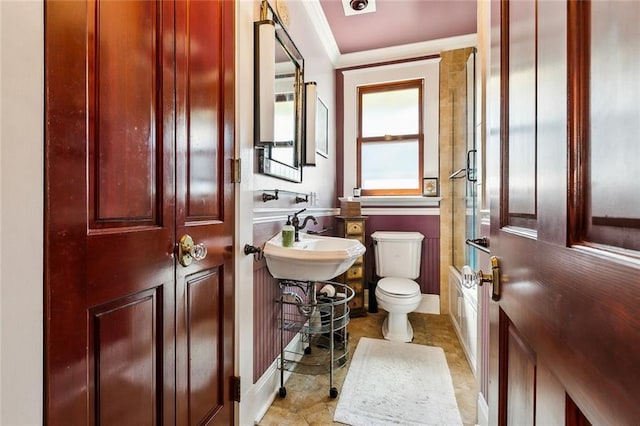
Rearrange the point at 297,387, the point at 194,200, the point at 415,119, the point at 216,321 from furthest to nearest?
the point at 415,119
the point at 297,387
the point at 216,321
the point at 194,200

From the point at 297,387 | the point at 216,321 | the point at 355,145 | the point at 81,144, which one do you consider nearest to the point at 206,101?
the point at 81,144

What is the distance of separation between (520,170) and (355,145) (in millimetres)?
2614

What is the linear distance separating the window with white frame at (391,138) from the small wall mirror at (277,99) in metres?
1.21

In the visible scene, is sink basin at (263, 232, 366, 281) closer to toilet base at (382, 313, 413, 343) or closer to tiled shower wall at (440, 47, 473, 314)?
toilet base at (382, 313, 413, 343)

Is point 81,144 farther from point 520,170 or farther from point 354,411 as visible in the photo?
point 354,411

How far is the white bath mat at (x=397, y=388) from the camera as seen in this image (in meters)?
1.47

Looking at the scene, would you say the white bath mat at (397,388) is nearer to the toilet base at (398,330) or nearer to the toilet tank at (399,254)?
the toilet base at (398,330)

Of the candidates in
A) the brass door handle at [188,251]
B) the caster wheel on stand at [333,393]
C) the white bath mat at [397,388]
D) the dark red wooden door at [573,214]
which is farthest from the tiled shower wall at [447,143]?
the brass door handle at [188,251]

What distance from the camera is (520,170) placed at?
61 cm

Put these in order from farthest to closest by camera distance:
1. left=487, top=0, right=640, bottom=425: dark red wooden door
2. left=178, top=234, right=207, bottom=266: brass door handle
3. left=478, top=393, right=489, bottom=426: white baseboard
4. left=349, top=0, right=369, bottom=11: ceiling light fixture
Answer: left=349, top=0, right=369, bottom=11: ceiling light fixture < left=478, top=393, right=489, bottom=426: white baseboard < left=178, top=234, right=207, bottom=266: brass door handle < left=487, top=0, right=640, bottom=425: dark red wooden door

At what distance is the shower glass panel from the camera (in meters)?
2.18

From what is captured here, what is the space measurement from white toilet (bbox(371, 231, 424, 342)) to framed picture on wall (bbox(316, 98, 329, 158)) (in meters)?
0.94

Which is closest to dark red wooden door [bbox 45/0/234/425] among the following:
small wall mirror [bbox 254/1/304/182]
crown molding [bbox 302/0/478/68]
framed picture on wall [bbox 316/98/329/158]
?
small wall mirror [bbox 254/1/304/182]

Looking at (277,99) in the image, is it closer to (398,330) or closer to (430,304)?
(398,330)
